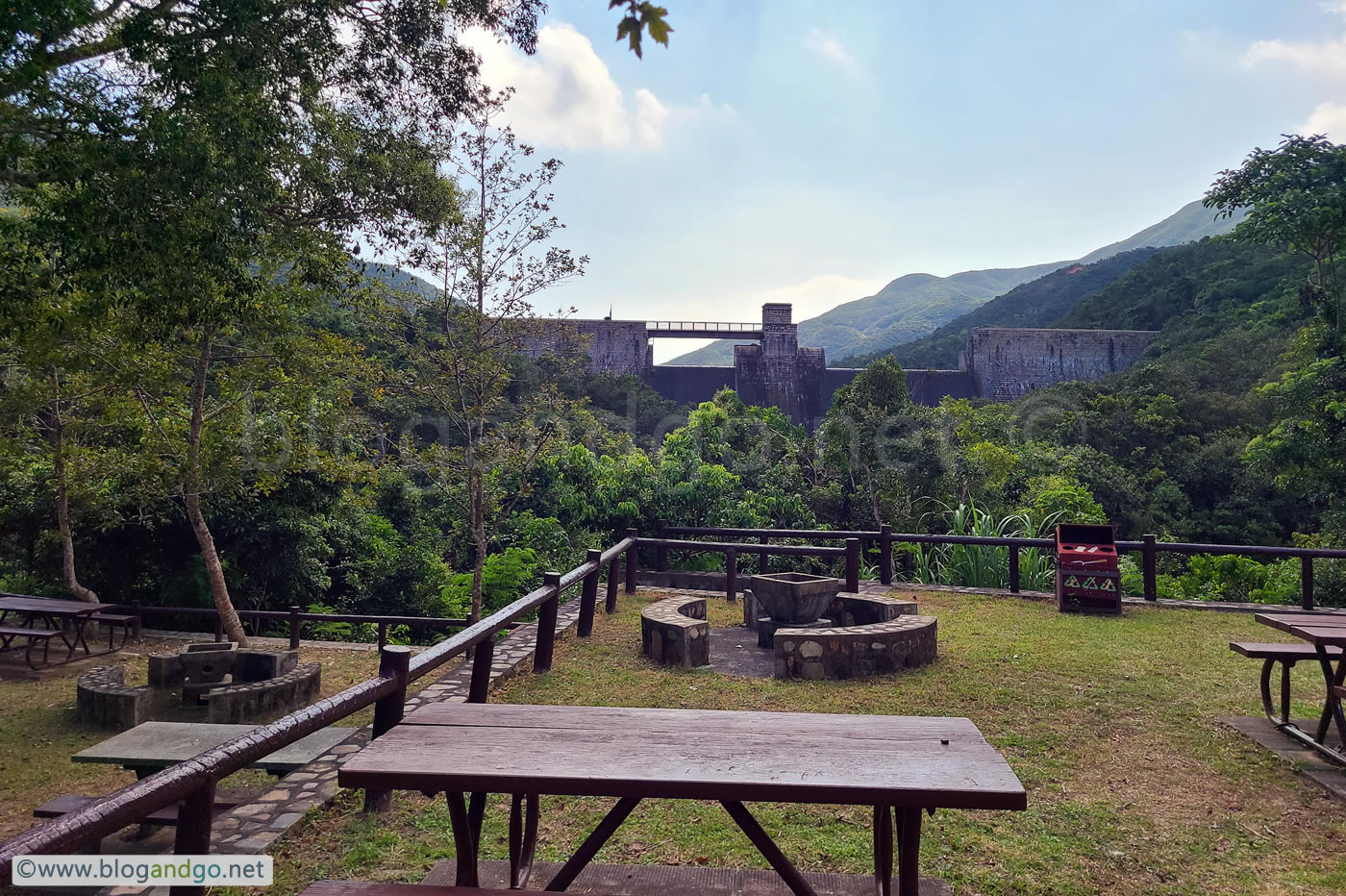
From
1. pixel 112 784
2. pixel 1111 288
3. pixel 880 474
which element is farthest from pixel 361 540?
pixel 1111 288

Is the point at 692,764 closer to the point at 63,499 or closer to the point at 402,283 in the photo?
the point at 402,283

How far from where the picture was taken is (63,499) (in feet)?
25.3

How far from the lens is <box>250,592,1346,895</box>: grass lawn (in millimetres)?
2479

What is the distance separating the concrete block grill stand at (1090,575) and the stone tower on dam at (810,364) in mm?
26488

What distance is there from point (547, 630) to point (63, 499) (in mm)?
5764

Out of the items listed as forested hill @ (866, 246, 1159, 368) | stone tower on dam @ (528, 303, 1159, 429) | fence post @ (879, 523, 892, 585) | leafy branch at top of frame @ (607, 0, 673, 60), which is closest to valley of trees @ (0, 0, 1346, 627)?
leafy branch at top of frame @ (607, 0, 673, 60)

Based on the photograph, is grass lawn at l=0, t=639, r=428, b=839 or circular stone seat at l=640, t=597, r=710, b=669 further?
circular stone seat at l=640, t=597, r=710, b=669

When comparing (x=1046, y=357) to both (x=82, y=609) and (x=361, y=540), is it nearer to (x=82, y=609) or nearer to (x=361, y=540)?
(x=361, y=540)

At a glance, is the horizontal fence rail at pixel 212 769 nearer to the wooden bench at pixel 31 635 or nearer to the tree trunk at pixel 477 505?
the tree trunk at pixel 477 505

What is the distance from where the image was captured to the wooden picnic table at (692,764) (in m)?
1.66

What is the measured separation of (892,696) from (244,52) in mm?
5095

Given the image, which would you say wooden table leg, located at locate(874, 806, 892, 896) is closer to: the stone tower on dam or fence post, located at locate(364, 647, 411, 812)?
fence post, located at locate(364, 647, 411, 812)

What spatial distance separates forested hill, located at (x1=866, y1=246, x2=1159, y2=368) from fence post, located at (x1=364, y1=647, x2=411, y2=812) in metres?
44.2

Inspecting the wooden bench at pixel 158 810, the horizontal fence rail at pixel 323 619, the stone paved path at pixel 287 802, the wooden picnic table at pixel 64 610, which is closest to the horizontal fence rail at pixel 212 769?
the stone paved path at pixel 287 802
